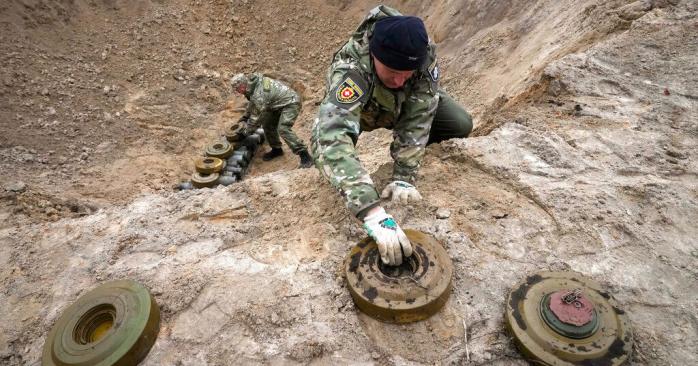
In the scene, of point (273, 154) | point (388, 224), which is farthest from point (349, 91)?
point (273, 154)

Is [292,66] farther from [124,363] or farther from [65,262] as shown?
[124,363]

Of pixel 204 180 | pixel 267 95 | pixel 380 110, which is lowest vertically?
pixel 204 180

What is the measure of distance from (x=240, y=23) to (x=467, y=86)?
237 inches

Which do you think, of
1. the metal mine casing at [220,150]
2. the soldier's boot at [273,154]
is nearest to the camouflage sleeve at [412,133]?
the metal mine casing at [220,150]

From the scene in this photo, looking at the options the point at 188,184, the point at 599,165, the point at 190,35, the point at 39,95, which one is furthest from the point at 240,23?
the point at 599,165

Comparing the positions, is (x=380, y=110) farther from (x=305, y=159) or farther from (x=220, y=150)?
(x=220, y=150)

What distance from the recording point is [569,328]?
1789 millimetres

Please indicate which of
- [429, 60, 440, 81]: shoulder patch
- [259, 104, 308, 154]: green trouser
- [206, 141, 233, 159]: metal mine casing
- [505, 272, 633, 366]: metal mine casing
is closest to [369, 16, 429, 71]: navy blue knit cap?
[429, 60, 440, 81]: shoulder patch

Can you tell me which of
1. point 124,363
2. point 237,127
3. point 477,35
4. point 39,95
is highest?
point 39,95

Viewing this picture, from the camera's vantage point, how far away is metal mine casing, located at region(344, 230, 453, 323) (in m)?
2.01

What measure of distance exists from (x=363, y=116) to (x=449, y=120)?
1.02 metres

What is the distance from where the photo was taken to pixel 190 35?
9.20m

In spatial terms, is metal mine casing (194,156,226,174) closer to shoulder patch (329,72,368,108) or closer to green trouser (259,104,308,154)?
green trouser (259,104,308,154)

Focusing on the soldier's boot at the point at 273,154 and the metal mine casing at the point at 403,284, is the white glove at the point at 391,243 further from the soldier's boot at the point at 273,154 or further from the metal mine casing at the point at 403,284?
the soldier's boot at the point at 273,154
